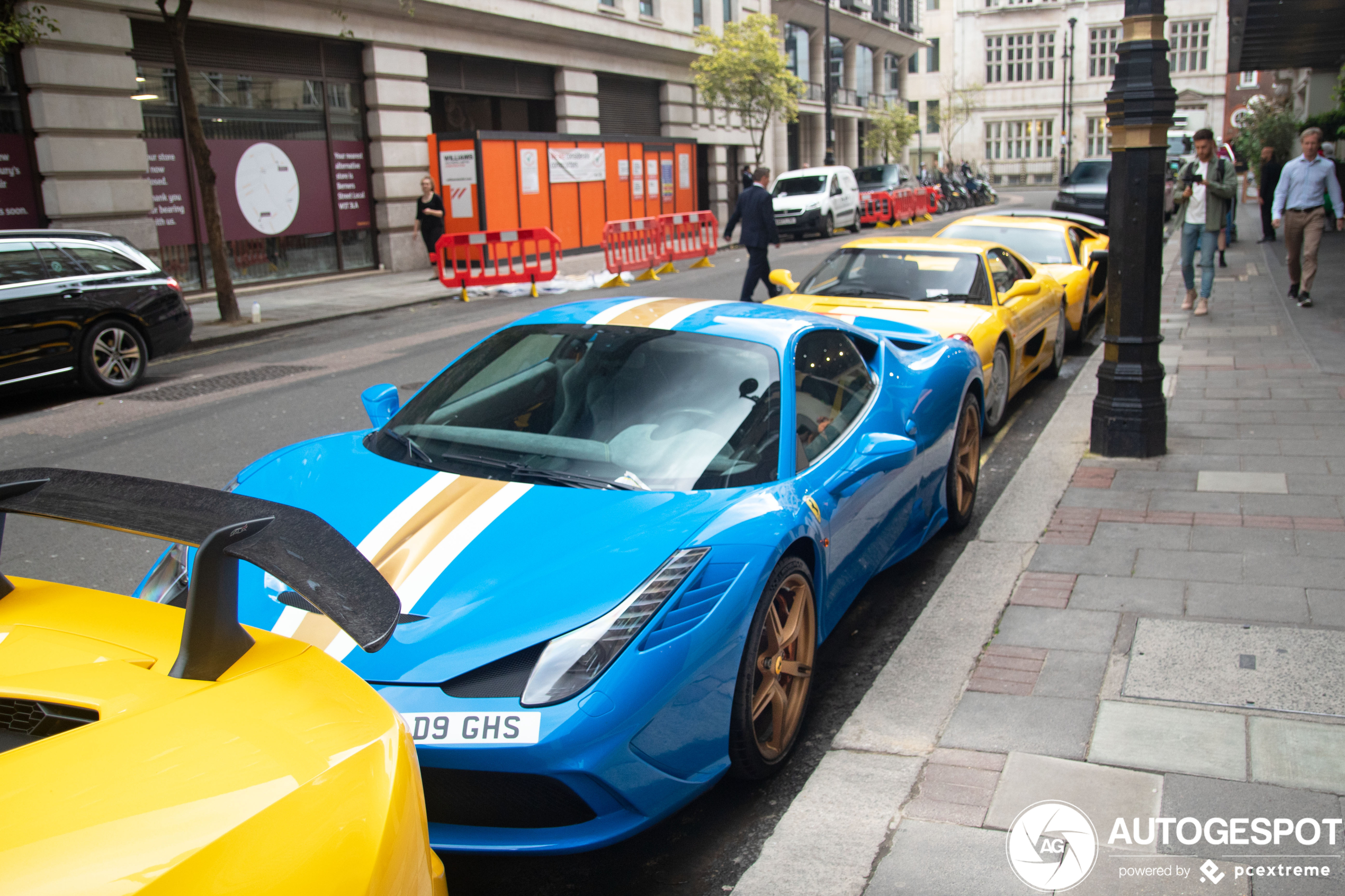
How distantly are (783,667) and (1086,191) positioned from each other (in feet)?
81.5

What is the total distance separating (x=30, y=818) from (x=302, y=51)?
22135 millimetres

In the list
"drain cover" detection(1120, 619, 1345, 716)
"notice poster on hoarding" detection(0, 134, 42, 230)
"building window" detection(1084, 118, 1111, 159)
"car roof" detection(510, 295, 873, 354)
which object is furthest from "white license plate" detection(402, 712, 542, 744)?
"building window" detection(1084, 118, 1111, 159)

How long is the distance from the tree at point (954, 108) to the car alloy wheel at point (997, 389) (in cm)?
6214

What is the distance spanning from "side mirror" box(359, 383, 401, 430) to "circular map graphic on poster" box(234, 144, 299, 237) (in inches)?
655

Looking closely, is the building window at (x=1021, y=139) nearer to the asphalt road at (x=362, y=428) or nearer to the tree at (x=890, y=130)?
the tree at (x=890, y=130)

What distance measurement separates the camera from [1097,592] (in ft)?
14.9

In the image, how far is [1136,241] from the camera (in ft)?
21.5

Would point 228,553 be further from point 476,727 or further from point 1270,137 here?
point 1270,137

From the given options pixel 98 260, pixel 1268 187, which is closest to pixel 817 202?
pixel 1268 187

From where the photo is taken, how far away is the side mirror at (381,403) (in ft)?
14.2

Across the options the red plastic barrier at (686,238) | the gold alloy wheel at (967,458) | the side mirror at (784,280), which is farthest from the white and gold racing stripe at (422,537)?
the red plastic barrier at (686,238)

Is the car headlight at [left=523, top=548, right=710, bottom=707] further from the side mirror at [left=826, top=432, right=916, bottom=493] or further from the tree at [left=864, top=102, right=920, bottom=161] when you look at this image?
the tree at [left=864, top=102, right=920, bottom=161]

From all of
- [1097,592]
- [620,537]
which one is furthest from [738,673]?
[1097,592]

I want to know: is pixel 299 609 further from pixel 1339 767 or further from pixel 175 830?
pixel 1339 767
